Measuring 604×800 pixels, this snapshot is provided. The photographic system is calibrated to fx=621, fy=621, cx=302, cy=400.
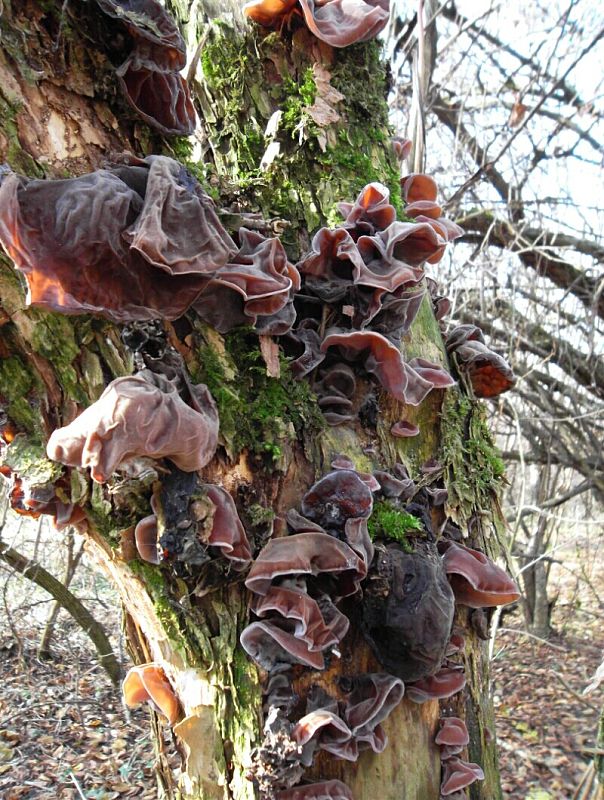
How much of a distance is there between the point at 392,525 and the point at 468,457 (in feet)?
1.79

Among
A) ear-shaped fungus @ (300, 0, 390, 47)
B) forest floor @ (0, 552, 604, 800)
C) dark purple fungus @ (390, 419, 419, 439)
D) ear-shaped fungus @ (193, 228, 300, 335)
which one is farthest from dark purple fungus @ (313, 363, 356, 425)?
forest floor @ (0, 552, 604, 800)

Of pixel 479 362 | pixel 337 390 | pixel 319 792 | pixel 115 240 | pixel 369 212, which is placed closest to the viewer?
pixel 115 240

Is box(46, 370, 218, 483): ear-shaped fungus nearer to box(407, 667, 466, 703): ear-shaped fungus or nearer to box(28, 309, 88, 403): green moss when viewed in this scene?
box(28, 309, 88, 403): green moss

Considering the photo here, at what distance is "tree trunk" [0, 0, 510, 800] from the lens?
159 cm

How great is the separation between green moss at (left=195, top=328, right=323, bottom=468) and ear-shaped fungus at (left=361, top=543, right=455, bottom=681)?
0.42m

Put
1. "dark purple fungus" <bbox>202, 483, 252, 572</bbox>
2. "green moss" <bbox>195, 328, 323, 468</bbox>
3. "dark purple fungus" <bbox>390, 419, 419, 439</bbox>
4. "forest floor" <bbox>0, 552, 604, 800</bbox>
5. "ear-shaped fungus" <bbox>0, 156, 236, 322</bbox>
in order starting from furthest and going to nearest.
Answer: "forest floor" <bbox>0, 552, 604, 800</bbox>
"dark purple fungus" <bbox>390, 419, 419, 439</bbox>
"green moss" <bbox>195, 328, 323, 468</bbox>
"dark purple fungus" <bbox>202, 483, 252, 572</bbox>
"ear-shaped fungus" <bbox>0, 156, 236, 322</bbox>

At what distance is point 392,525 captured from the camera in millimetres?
1832

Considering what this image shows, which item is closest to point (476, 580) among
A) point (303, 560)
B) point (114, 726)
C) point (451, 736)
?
point (451, 736)

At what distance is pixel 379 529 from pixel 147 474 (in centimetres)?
71

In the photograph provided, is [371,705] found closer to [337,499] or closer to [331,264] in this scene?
[337,499]

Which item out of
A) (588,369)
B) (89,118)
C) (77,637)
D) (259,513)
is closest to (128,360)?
(259,513)

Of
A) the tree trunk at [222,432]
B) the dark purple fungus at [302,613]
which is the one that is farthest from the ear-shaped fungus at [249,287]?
the dark purple fungus at [302,613]

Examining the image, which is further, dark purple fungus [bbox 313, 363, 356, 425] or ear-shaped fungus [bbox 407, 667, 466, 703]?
dark purple fungus [bbox 313, 363, 356, 425]

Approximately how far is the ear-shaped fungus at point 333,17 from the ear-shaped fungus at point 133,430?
1.51 m
